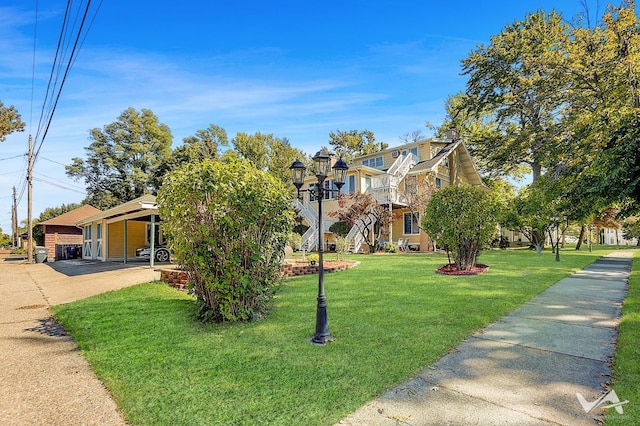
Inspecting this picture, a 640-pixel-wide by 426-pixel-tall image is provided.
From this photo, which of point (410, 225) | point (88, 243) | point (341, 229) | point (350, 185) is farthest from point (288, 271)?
point (88, 243)

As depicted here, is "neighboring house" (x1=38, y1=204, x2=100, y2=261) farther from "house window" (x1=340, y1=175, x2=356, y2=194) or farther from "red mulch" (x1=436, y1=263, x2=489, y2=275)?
"red mulch" (x1=436, y1=263, x2=489, y2=275)

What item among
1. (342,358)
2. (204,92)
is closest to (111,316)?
(342,358)

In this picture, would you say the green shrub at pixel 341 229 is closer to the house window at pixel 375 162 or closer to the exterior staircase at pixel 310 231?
the exterior staircase at pixel 310 231

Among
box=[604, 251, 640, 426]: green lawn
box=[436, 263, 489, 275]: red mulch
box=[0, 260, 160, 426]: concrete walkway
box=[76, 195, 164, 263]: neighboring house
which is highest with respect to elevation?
box=[76, 195, 164, 263]: neighboring house

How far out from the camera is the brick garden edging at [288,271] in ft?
27.7

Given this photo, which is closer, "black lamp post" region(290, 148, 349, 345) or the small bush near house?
"black lamp post" region(290, 148, 349, 345)

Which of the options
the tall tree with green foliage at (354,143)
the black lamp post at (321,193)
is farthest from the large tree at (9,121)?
the tall tree with green foliage at (354,143)

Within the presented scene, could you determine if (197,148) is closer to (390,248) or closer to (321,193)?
(390,248)

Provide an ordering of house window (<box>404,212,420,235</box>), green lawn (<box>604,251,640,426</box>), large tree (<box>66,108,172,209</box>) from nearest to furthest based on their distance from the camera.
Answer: green lawn (<box>604,251,640,426</box>)
house window (<box>404,212,420,235</box>)
large tree (<box>66,108,172,209</box>)

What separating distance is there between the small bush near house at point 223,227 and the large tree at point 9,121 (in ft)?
53.5

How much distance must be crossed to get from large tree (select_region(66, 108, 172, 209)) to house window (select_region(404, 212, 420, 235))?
2642 centimetres

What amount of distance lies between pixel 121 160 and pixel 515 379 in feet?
135

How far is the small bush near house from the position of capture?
4.88 metres

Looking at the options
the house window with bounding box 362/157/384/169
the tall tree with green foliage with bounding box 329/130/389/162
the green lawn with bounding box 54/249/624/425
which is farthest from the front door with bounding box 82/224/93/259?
the tall tree with green foliage with bounding box 329/130/389/162
